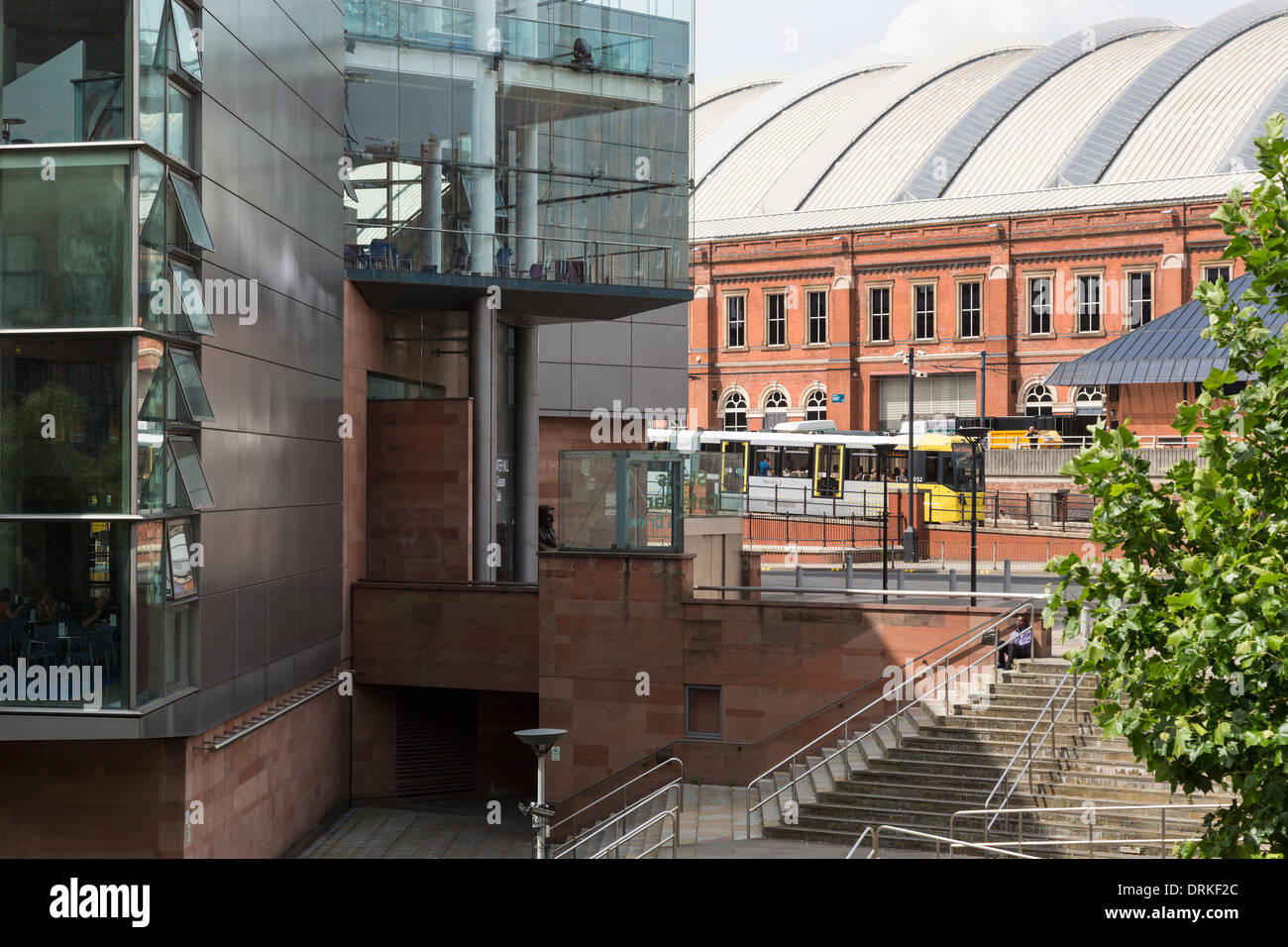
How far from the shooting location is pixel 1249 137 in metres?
58.7

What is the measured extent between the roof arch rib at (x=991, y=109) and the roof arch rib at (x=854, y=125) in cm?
499

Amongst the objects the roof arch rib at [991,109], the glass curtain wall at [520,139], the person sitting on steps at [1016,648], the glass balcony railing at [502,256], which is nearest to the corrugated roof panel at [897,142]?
the roof arch rib at [991,109]

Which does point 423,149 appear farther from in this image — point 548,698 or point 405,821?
point 405,821

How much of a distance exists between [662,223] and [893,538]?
743 inches

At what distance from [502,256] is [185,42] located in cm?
1075

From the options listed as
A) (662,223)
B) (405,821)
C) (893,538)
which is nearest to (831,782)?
(405,821)

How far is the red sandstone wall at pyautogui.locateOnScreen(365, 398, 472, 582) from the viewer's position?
2841 centimetres

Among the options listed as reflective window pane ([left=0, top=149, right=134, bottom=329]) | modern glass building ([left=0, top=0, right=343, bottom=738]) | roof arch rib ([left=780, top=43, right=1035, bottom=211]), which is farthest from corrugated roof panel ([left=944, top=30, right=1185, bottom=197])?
reflective window pane ([left=0, top=149, right=134, bottom=329])

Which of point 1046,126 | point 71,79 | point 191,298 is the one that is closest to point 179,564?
point 191,298

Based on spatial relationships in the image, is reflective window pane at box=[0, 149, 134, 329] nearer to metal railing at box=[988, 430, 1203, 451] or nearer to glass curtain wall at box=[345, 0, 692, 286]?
glass curtain wall at box=[345, 0, 692, 286]

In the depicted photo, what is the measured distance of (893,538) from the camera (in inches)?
1784

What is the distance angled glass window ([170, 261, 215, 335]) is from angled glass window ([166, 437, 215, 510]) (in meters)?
1.50

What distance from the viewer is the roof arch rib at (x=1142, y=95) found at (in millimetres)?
63406

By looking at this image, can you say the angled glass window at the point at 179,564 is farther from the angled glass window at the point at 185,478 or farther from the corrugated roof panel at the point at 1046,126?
the corrugated roof panel at the point at 1046,126
